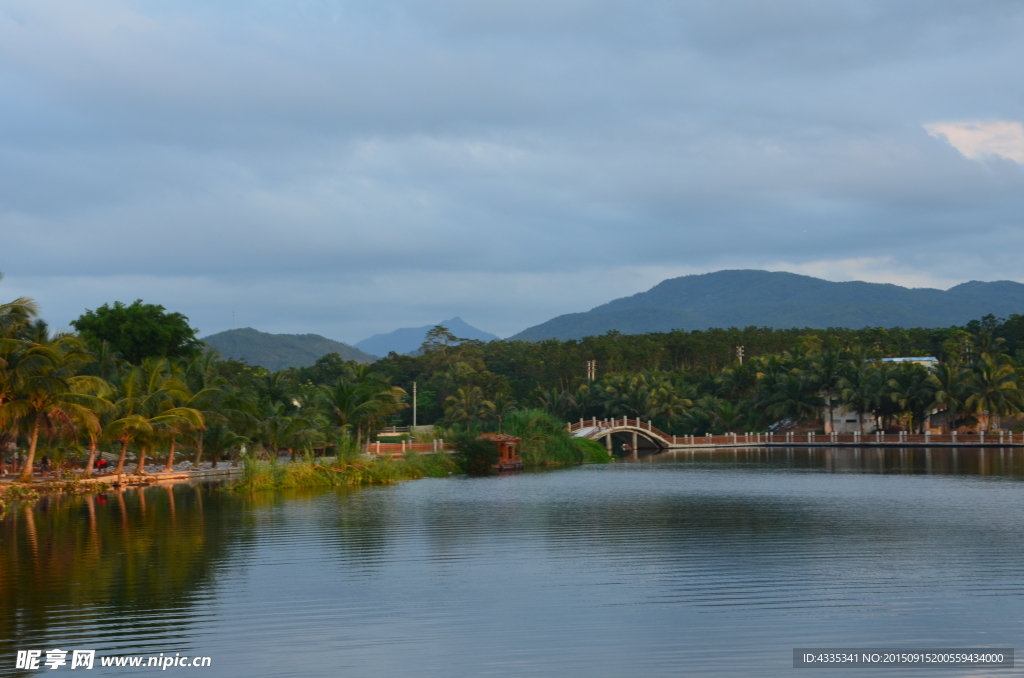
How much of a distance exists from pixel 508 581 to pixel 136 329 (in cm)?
4184

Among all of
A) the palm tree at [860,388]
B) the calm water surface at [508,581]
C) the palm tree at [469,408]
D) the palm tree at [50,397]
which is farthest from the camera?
the palm tree at [469,408]

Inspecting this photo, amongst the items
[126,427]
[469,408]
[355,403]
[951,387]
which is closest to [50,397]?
[126,427]

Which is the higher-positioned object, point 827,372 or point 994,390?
point 827,372

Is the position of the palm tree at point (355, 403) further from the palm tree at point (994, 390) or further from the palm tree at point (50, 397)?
the palm tree at point (994, 390)

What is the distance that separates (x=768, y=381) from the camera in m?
79.3

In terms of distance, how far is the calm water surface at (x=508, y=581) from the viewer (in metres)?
12.8

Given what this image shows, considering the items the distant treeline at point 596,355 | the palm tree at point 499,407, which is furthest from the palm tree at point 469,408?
the distant treeline at point 596,355

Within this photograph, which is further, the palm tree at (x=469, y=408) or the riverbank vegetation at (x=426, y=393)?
the palm tree at (x=469, y=408)

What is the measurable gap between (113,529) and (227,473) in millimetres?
21238

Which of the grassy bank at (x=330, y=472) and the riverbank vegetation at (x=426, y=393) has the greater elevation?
the riverbank vegetation at (x=426, y=393)

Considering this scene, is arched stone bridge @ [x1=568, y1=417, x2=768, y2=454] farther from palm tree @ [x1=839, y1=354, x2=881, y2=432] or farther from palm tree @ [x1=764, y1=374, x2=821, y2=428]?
palm tree @ [x1=839, y1=354, x2=881, y2=432]

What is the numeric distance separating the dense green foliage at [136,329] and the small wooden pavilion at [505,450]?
59.8ft

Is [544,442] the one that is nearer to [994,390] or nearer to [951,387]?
[951,387]

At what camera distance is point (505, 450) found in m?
51.4
